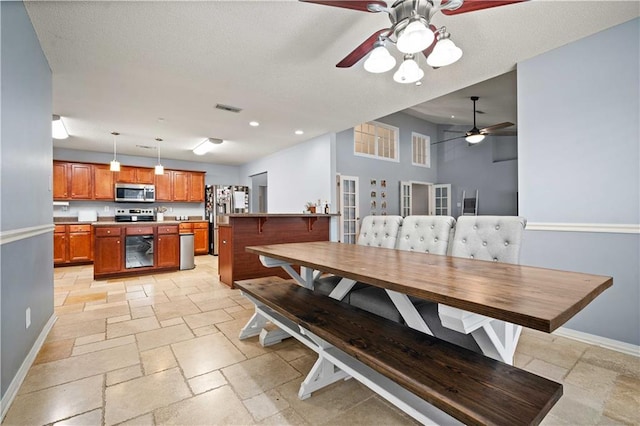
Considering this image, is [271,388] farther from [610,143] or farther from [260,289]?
[610,143]

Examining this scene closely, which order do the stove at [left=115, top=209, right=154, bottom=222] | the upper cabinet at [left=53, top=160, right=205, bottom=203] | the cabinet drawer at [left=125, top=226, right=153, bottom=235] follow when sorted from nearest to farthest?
1. the cabinet drawer at [left=125, top=226, right=153, bottom=235]
2. the upper cabinet at [left=53, top=160, right=205, bottom=203]
3. the stove at [left=115, top=209, right=154, bottom=222]

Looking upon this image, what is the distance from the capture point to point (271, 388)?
1.75 metres

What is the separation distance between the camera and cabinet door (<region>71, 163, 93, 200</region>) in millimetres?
6086

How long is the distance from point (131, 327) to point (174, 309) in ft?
1.67

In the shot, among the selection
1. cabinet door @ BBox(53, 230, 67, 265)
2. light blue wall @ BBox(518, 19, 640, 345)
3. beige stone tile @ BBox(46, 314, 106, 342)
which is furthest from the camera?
cabinet door @ BBox(53, 230, 67, 265)

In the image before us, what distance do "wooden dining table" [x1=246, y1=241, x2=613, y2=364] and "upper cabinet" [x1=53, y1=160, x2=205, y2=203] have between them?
6.38 meters

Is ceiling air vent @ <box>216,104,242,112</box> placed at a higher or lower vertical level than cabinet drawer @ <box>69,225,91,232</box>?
higher

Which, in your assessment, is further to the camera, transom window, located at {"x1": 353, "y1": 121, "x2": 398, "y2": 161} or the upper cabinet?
transom window, located at {"x1": 353, "y1": 121, "x2": 398, "y2": 161}

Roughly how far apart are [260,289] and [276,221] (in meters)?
2.18

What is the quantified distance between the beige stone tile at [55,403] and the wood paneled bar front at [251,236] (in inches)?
89.5

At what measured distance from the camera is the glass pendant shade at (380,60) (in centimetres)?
182

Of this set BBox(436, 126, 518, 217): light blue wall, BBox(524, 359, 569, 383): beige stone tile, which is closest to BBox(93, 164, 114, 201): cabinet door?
BBox(524, 359, 569, 383): beige stone tile

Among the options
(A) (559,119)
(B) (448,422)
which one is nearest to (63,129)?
(B) (448,422)

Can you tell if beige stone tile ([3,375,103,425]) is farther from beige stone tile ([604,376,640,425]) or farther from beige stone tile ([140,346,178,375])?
beige stone tile ([604,376,640,425])
